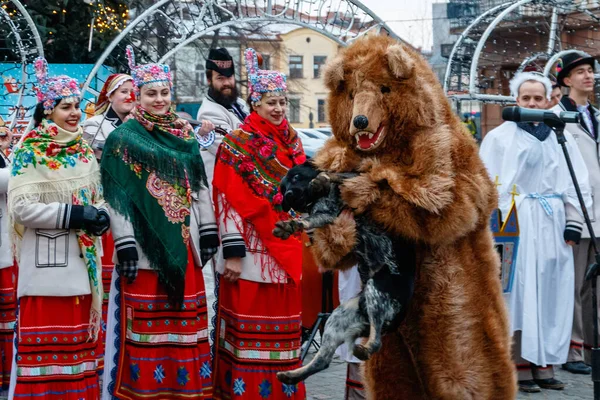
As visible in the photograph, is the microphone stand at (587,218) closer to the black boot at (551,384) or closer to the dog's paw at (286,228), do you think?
the black boot at (551,384)

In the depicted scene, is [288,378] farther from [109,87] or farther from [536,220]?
[109,87]

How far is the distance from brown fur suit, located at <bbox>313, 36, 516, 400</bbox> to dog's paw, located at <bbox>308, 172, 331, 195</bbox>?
0.08 meters

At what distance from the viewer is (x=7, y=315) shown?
7.17m

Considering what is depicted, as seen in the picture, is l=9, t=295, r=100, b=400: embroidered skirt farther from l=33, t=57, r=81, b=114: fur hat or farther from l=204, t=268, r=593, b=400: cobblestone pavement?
l=204, t=268, r=593, b=400: cobblestone pavement

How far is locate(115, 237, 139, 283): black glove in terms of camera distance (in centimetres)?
555

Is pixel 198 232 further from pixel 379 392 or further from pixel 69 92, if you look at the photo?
pixel 379 392

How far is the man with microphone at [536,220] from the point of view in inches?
271

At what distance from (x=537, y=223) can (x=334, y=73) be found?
3131 millimetres

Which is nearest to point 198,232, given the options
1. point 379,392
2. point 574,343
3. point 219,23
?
point 379,392

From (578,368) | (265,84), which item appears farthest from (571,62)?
(265,84)

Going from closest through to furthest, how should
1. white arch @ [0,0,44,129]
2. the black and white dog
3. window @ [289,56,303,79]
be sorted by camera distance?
1. the black and white dog
2. white arch @ [0,0,44,129]
3. window @ [289,56,303,79]

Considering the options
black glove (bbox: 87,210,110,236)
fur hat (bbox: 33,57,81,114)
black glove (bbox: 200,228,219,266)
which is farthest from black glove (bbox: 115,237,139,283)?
fur hat (bbox: 33,57,81,114)

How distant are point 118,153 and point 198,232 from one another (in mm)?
679

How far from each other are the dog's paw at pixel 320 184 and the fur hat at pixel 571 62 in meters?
4.15
